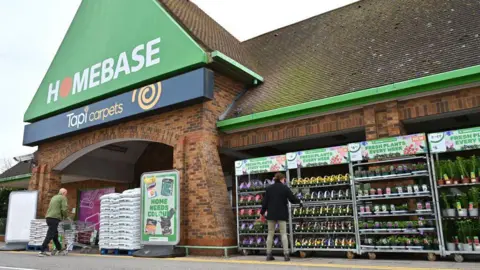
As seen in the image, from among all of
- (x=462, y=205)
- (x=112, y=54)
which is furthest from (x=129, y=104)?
(x=462, y=205)

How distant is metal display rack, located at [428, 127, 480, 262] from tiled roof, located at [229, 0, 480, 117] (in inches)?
68.3

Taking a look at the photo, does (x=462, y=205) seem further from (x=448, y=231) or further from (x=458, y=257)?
(x=458, y=257)

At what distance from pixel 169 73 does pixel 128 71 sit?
1872mm

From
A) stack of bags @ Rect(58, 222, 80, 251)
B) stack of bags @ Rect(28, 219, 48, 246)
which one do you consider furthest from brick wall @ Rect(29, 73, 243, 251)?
stack of bags @ Rect(28, 219, 48, 246)

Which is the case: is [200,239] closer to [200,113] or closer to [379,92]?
[200,113]

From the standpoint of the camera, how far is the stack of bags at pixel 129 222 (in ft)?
31.9

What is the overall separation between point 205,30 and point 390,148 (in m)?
7.83

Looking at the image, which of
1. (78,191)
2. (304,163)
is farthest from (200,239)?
(78,191)

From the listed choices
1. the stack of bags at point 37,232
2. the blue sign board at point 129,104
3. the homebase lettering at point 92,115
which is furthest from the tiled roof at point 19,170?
the homebase lettering at point 92,115

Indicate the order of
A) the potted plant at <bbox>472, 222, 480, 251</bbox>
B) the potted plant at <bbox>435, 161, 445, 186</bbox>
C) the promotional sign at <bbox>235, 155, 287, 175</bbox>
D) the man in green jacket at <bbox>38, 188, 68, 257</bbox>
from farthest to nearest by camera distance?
1. the man in green jacket at <bbox>38, 188, 68, 257</bbox>
2. the promotional sign at <bbox>235, 155, 287, 175</bbox>
3. the potted plant at <bbox>435, 161, 445, 186</bbox>
4. the potted plant at <bbox>472, 222, 480, 251</bbox>

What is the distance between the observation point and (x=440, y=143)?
271 inches

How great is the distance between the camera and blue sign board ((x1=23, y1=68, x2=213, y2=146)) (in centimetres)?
998

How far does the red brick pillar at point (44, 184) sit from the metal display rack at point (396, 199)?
11052 mm

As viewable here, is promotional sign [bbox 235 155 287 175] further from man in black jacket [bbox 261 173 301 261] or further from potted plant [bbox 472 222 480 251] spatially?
potted plant [bbox 472 222 480 251]
